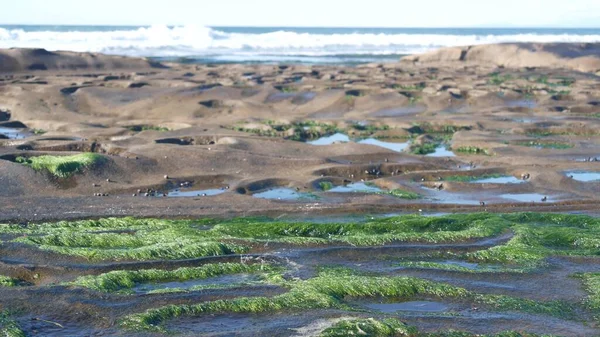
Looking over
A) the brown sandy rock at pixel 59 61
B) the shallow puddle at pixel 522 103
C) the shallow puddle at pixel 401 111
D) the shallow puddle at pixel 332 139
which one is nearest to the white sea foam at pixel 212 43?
the brown sandy rock at pixel 59 61

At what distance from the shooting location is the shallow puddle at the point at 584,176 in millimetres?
17844

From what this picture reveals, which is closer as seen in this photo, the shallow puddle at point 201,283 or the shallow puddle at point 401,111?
the shallow puddle at point 201,283

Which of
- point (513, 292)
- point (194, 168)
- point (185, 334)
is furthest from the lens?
point (194, 168)

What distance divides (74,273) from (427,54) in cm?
4882

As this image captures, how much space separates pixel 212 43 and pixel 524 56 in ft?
148

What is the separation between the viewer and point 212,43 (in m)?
89.3

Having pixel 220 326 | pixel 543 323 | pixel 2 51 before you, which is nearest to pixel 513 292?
pixel 543 323

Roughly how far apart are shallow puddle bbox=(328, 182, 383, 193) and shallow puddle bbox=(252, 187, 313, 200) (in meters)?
0.79

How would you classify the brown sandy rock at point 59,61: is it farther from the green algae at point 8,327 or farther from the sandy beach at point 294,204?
the green algae at point 8,327

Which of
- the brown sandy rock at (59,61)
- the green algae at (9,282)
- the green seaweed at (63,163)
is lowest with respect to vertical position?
the green algae at (9,282)

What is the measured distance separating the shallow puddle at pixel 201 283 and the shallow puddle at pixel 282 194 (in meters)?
5.18

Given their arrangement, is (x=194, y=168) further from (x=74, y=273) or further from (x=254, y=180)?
(x=74, y=273)

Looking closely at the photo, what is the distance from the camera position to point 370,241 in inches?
474

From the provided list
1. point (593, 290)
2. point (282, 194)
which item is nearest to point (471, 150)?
point (282, 194)
